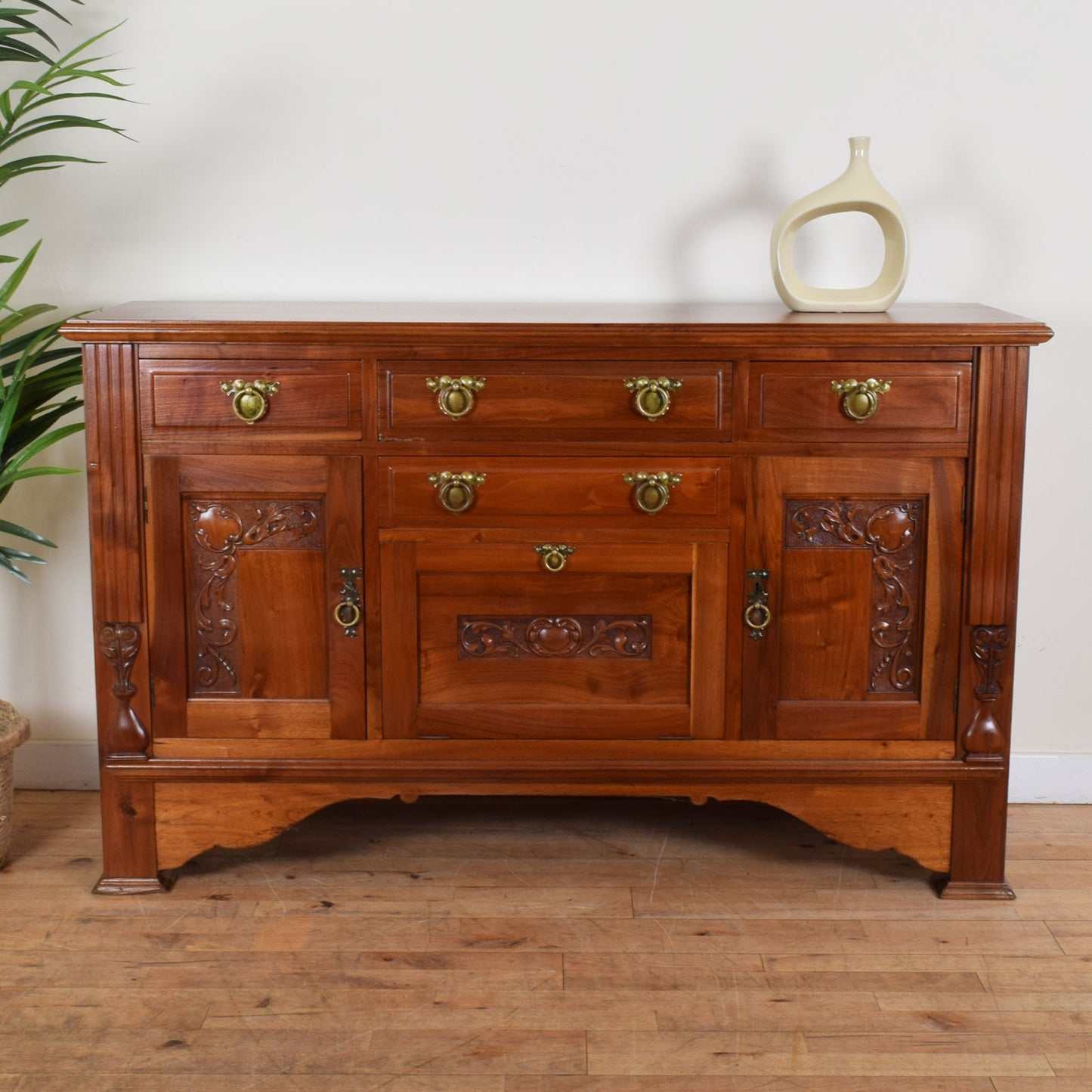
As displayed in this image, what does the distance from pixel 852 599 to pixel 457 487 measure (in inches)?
28.9

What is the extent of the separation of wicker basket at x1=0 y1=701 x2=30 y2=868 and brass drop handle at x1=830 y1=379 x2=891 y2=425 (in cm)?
168

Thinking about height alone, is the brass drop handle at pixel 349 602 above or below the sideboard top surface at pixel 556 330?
below

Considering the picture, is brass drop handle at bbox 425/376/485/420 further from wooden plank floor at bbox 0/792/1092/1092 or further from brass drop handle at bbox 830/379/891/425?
wooden plank floor at bbox 0/792/1092/1092

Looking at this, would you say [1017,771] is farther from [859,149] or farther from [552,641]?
[859,149]

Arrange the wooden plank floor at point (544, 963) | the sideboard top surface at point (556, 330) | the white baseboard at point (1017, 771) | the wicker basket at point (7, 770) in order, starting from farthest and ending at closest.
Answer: the white baseboard at point (1017, 771), the wicker basket at point (7, 770), the sideboard top surface at point (556, 330), the wooden plank floor at point (544, 963)

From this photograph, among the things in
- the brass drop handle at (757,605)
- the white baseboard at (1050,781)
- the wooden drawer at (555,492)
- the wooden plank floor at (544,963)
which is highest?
the wooden drawer at (555,492)

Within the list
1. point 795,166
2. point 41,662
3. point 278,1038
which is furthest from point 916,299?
point 41,662

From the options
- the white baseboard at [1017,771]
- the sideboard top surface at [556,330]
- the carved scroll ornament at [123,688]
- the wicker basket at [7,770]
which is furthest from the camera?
the white baseboard at [1017,771]

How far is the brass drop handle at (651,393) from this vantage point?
2.16 meters

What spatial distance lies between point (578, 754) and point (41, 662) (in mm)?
1293

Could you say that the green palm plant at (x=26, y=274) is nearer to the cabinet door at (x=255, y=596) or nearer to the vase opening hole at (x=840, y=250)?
the cabinet door at (x=255, y=596)

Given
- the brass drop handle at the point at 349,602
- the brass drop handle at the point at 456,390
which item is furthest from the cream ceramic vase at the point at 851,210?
the brass drop handle at the point at 349,602

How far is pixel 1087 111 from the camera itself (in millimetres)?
2570

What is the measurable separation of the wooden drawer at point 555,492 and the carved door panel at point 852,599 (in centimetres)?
10
